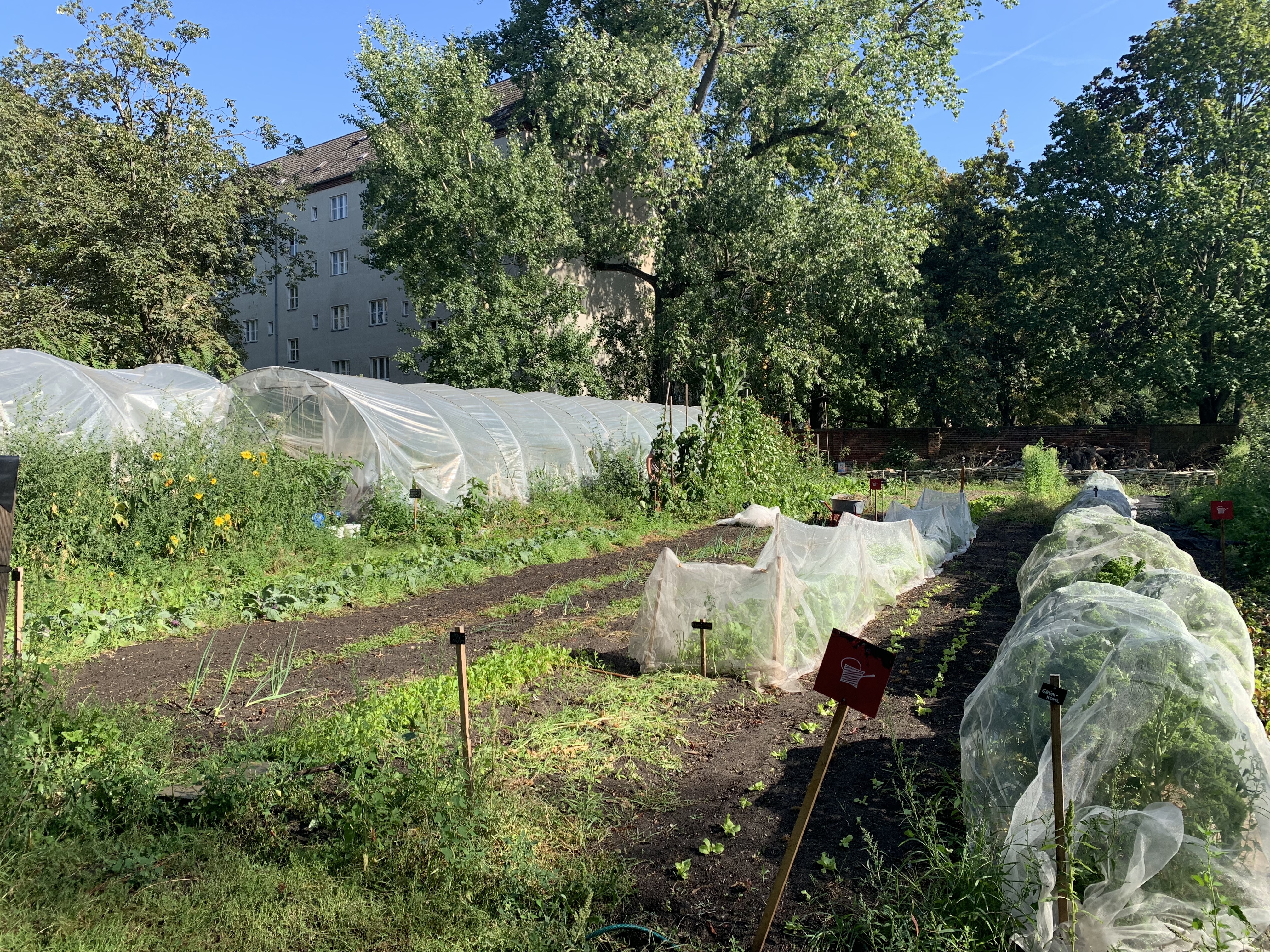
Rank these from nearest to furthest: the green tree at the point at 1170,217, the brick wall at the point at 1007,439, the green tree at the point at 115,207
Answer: the green tree at the point at 115,207
the green tree at the point at 1170,217
the brick wall at the point at 1007,439

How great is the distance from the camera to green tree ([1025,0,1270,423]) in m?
26.1

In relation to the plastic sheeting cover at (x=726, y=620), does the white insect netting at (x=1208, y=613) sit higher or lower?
higher

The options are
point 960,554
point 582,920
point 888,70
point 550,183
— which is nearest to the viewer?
point 582,920

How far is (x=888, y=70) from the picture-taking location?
2319 cm

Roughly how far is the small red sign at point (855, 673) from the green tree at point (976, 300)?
28.8m

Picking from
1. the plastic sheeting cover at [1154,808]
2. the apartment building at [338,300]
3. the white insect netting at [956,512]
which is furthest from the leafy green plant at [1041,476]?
the plastic sheeting cover at [1154,808]

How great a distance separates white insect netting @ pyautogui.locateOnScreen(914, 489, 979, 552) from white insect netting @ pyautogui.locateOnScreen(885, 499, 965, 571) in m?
0.10

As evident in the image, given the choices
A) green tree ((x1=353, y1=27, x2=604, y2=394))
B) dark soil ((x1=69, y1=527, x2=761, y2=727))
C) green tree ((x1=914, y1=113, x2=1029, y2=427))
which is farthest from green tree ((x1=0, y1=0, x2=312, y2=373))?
green tree ((x1=914, y1=113, x2=1029, y2=427))

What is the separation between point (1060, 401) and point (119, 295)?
35988 mm

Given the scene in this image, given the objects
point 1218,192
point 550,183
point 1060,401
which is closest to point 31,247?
point 550,183

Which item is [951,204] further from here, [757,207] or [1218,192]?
[757,207]

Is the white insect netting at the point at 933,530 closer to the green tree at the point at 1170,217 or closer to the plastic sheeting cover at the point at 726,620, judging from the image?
the plastic sheeting cover at the point at 726,620

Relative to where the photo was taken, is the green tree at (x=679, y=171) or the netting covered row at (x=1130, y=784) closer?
the netting covered row at (x=1130, y=784)

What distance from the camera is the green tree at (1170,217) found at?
26109 mm
